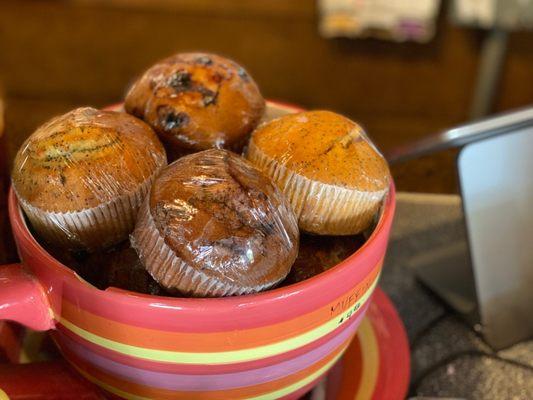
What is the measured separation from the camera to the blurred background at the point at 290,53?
1.55 meters

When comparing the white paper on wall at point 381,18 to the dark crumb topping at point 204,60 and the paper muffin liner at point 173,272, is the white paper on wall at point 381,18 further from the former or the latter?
the paper muffin liner at point 173,272

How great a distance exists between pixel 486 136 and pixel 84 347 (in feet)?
1.15

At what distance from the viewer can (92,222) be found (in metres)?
0.39

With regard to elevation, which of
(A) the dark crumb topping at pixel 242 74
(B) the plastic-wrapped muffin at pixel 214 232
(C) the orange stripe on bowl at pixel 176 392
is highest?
(A) the dark crumb topping at pixel 242 74

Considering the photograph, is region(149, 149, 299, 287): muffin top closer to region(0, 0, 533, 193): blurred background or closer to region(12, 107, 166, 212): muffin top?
region(12, 107, 166, 212): muffin top

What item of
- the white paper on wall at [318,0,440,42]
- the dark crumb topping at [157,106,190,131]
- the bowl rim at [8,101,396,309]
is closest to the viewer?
the bowl rim at [8,101,396,309]

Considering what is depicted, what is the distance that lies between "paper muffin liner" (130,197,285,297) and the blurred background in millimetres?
Result: 1240

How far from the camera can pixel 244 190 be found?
0.37 metres

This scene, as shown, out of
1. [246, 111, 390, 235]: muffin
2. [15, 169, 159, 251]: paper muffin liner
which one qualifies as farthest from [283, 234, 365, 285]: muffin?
[15, 169, 159, 251]: paper muffin liner

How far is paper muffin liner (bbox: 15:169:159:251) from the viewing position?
1.27 ft

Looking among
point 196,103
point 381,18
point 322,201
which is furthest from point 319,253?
point 381,18

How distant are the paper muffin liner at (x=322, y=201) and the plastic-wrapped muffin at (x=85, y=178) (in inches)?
3.1

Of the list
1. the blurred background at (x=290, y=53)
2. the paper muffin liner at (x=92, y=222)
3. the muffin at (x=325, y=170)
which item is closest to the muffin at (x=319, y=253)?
the muffin at (x=325, y=170)

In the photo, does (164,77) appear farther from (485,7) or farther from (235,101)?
(485,7)
